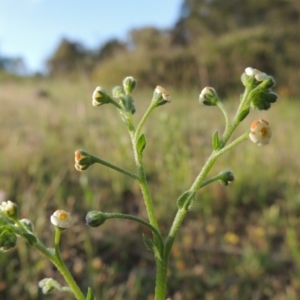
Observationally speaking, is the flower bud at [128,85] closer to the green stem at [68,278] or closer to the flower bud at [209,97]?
the flower bud at [209,97]

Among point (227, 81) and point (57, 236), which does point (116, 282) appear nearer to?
point (57, 236)

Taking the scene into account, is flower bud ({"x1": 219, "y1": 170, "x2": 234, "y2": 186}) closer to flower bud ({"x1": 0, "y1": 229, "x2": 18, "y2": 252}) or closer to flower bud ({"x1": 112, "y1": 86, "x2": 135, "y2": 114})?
flower bud ({"x1": 112, "y1": 86, "x2": 135, "y2": 114})

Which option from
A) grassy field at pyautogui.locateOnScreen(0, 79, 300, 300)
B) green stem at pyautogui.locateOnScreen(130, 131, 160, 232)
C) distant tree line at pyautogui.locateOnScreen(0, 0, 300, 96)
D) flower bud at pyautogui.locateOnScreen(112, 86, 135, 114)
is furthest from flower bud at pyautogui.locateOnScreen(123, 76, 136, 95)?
distant tree line at pyautogui.locateOnScreen(0, 0, 300, 96)

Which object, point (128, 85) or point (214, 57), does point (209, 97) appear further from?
point (214, 57)

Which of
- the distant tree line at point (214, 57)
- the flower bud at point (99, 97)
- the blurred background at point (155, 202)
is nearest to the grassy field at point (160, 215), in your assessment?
the blurred background at point (155, 202)

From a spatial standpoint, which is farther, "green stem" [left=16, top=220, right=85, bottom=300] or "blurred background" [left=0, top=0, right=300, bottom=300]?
"blurred background" [left=0, top=0, right=300, bottom=300]

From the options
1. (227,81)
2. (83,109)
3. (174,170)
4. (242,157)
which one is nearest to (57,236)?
(174,170)

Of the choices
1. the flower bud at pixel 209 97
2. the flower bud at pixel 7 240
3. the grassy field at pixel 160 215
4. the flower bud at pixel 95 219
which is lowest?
the grassy field at pixel 160 215
